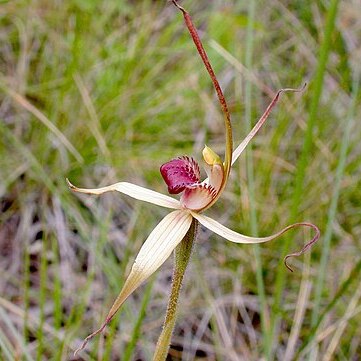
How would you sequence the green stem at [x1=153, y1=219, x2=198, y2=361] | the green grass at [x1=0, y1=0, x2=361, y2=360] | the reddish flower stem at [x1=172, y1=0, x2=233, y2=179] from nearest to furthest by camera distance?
the reddish flower stem at [x1=172, y1=0, x2=233, y2=179], the green stem at [x1=153, y1=219, x2=198, y2=361], the green grass at [x1=0, y1=0, x2=361, y2=360]

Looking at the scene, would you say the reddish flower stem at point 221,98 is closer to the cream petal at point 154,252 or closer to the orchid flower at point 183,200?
the orchid flower at point 183,200

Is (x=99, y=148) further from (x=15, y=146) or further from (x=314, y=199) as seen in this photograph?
(x=314, y=199)

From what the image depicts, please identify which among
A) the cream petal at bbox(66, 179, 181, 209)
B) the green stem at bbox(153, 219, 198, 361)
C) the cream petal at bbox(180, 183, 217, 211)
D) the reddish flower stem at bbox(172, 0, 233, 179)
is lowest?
the green stem at bbox(153, 219, 198, 361)

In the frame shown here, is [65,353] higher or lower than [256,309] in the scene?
lower

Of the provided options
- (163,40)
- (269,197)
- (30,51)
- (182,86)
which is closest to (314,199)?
(269,197)

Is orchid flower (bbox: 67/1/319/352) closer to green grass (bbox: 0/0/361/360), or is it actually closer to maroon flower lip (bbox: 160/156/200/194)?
maroon flower lip (bbox: 160/156/200/194)

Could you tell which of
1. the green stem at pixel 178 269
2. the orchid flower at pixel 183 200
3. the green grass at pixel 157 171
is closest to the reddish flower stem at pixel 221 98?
the orchid flower at pixel 183 200

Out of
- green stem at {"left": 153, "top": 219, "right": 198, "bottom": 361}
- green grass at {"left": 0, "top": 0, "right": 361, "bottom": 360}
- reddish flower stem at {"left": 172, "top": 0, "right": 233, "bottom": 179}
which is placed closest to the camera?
reddish flower stem at {"left": 172, "top": 0, "right": 233, "bottom": 179}

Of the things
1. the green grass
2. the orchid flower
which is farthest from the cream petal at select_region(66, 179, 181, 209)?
the green grass
